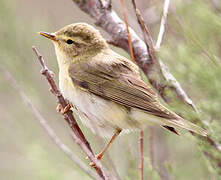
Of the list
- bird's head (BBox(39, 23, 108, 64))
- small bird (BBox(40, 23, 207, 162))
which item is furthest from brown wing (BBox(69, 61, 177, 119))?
bird's head (BBox(39, 23, 108, 64))

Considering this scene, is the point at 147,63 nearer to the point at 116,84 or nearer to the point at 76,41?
the point at 116,84

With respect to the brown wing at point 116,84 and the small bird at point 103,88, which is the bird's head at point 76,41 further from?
the brown wing at point 116,84

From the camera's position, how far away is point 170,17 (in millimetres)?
2846

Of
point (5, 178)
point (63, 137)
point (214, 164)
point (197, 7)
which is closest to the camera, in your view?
point (214, 164)

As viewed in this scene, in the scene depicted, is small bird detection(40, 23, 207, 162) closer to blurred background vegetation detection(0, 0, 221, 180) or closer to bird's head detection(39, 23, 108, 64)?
bird's head detection(39, 23, 108, 64)

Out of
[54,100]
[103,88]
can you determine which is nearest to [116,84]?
[103,88]

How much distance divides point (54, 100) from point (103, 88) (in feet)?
5.09

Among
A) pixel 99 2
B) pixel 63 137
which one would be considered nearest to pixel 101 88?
pixel 99 2

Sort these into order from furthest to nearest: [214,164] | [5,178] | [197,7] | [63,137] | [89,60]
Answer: [5,178]
[63,137]
[89,60]
[197,7]
[214,164]

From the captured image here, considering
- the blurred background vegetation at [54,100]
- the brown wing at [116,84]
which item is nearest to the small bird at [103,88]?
the brown wing at [116,84]

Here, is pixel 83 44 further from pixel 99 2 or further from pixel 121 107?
pixel 121 107

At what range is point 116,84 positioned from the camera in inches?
113

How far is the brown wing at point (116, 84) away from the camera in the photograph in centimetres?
271

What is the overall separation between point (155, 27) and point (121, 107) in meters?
2.07
